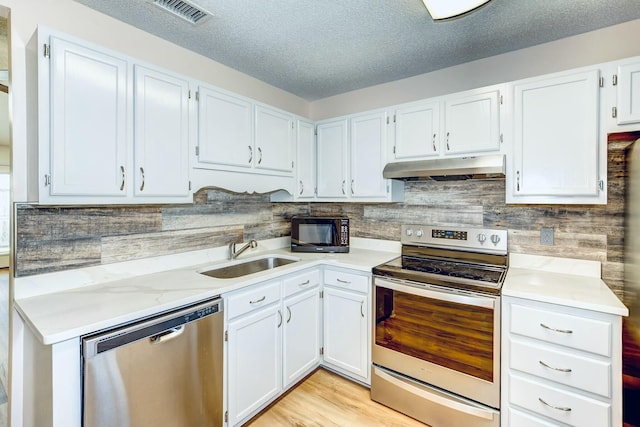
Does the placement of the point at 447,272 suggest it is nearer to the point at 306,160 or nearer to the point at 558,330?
the point at 558,330

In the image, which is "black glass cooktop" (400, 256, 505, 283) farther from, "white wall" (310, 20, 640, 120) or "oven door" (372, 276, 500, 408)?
"white wall" (310, 20, 640, 120)

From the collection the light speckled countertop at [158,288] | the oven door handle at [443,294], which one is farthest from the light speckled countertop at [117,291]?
the oven door handle at [443,294]

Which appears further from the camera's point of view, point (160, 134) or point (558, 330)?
point (160, 134)

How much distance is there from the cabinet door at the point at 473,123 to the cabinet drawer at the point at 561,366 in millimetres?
1258

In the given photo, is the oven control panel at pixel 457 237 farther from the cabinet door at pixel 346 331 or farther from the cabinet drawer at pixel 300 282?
the cabinet drawer at pixel 300 282

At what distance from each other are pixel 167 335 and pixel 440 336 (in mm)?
1588

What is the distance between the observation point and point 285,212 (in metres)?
3.12

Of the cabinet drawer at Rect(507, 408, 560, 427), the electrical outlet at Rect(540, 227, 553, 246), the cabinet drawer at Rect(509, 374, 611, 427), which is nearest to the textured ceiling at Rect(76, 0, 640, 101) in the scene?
the electrical outlet at Rect(540, 227, 553, 246)

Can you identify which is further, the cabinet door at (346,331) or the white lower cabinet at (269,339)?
the cabinet door at (346,331)

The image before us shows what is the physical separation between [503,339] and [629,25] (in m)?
2.11

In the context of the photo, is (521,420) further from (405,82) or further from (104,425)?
(405,82)

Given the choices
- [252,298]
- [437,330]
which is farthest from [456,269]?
[252,298]

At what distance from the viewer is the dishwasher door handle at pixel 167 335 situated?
1.40 metres

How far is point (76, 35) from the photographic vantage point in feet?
5.61
